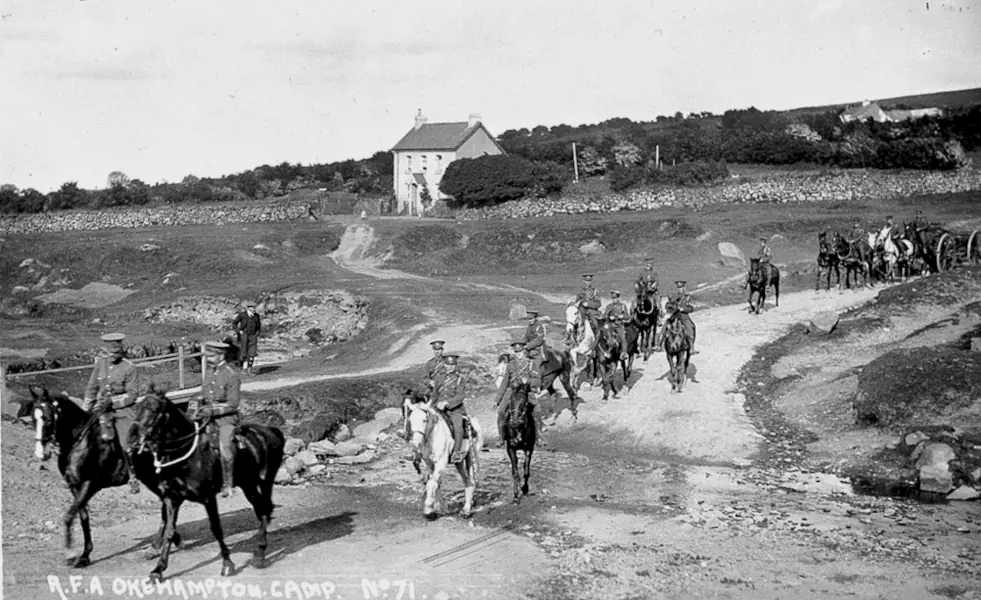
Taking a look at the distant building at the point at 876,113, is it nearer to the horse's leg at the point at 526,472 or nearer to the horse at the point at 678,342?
the horse at the point at 678,342

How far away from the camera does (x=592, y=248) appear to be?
2032 inches

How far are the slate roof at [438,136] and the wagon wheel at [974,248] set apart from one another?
135ft

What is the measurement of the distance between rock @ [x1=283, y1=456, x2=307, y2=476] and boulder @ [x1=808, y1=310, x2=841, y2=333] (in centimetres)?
1745

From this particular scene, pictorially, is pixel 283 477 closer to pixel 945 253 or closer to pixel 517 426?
pixel 517 426

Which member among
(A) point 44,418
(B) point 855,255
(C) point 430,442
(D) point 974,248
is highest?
(A) point 44,418

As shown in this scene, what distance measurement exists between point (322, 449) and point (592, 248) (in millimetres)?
33390

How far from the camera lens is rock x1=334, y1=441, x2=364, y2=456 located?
20.1 meters

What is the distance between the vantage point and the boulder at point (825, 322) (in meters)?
29.0

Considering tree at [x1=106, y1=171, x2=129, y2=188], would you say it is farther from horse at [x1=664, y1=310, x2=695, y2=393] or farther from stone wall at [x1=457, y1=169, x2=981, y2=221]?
horse at [x1=664, y1=310, x2=695, y2=393]

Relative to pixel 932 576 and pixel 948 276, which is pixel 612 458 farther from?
pixel 948 276

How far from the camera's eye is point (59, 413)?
40.6ft

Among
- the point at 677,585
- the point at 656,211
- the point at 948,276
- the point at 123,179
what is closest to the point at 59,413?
the point at 677,585

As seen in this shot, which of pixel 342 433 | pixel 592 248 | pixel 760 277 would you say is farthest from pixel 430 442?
pixel 592 248

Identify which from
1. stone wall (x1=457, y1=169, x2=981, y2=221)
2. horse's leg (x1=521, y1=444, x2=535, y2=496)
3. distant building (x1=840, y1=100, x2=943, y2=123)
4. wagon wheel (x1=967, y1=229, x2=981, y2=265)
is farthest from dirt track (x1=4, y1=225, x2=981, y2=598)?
distant building (x1=840, y1=100, x2=943, y2=123)
